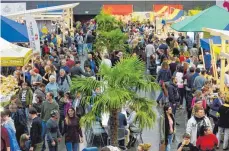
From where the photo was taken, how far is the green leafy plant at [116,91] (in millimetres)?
10031

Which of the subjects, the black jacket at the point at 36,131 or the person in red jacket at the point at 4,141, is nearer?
the person in red jacket at the point at 4,141

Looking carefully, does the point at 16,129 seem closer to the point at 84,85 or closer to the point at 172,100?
the point at 84,85

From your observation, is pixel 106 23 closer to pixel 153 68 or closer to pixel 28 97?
pixel 153 68

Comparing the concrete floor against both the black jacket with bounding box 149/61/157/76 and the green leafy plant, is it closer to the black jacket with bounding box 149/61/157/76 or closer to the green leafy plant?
the green leafy plant

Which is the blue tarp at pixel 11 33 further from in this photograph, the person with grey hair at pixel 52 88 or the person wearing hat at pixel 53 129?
the person wearing hat at pixel 53 129

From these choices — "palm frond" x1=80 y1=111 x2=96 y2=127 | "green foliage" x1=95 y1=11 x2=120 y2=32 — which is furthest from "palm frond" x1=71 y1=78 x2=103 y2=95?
"green foliage" x1=95 y1=11 x2=120 y2=32

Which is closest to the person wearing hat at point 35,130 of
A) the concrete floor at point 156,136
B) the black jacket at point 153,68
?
the concrete floor at point 156,136

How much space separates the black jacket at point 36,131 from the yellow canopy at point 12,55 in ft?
5.33

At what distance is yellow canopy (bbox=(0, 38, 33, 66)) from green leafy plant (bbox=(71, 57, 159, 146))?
181cm

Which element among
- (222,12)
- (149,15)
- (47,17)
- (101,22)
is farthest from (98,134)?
(149,15)

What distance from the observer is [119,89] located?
1009 centimetres

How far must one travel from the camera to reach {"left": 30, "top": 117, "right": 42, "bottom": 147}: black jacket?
1031cm

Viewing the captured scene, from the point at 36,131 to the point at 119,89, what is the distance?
169 cm

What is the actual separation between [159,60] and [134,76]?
11622mm
